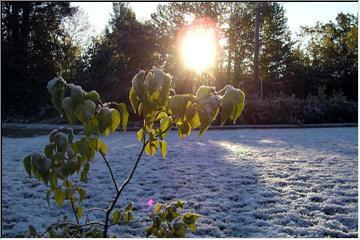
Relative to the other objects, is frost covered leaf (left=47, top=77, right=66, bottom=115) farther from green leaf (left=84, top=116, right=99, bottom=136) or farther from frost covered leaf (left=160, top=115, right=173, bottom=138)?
frost covered leaf (left=160, top=115, right=173, bottom=138)

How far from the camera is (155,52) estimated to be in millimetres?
17797

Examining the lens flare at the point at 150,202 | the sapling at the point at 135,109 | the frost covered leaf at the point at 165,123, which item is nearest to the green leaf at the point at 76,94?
the sapling at the point at 135,109

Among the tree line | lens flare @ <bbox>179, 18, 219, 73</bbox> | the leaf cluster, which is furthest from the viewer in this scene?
lens flare @ <bbox>179, 18, 219, 73</bbox>

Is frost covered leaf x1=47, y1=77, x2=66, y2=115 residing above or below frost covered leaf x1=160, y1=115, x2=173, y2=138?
above

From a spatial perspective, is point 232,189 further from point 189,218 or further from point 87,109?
point 87,109

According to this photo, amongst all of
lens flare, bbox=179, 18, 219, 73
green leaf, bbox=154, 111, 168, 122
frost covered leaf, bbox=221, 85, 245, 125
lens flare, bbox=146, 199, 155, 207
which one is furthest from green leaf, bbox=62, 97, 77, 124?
lens flare, bbox=179, 18, 219, 73

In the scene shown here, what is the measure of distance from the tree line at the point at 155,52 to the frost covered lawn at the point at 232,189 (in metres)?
3.28

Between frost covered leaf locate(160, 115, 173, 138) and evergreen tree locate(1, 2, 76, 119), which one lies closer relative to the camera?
frost covered leaf locate(160, 115, 173, 138)

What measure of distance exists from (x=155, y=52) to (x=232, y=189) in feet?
45.0

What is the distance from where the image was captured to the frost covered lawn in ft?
11.5

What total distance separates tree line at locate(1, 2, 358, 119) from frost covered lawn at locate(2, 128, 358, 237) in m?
3.28

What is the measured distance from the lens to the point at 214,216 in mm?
3738

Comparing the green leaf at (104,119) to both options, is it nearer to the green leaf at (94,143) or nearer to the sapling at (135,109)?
the sapling at (135,109)

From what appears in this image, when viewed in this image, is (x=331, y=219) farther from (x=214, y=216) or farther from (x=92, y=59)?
(x=92, y=59)
